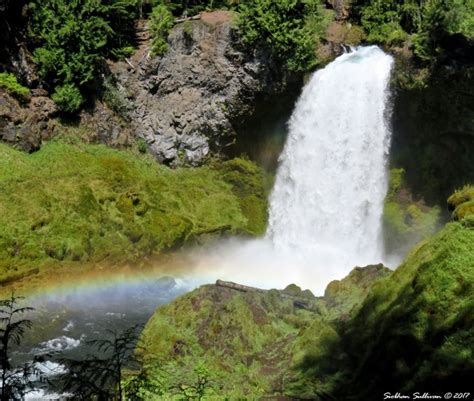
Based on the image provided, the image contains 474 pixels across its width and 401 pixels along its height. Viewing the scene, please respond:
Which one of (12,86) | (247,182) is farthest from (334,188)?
(12,86)

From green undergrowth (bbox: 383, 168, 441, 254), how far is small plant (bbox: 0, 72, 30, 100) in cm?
1966

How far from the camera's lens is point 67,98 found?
27203 mm

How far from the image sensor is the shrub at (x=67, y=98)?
27125 millimetres

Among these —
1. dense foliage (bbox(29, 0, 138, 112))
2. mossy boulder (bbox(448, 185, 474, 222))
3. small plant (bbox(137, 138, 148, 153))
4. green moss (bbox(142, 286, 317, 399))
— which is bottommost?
green moss (bbox(142, 286, 317, 399))

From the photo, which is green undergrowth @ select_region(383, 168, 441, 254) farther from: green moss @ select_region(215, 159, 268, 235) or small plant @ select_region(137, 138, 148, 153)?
small plant @ select_region(137, 138, 148, 153)

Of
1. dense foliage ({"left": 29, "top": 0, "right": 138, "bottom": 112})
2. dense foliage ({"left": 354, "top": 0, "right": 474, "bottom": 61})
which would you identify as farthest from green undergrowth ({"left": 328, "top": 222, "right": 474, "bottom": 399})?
dense foliage ({"left": 29, "top": 0, "right": 138, "bottom": 112})

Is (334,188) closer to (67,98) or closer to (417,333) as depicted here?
(67,98)

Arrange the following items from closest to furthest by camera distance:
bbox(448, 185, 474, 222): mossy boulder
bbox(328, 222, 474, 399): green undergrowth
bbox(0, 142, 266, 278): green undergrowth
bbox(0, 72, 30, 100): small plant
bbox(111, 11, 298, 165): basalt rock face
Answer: bbox(328, 222, 474, 399): green undergrowth < bbox(448, 185, 474, 222): mossy boulder < bbox(0, 142, 266, 278): green undergrowth < bbox(0, 72, 30, 100): small plant < bbox(111, 11, 298, 165): basalt rock face

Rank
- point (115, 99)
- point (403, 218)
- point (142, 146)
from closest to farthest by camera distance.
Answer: point (403, 218)
point (142, 146)
point (115, 99)

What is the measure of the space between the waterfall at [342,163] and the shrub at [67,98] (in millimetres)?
12384

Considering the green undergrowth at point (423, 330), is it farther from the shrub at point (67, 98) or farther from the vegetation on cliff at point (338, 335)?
the shrub at point (67, 98)

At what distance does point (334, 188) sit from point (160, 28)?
555 inches

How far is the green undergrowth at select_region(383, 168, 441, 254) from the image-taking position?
24.5 metres

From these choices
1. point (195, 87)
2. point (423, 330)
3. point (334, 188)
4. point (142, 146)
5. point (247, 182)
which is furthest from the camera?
point (142, 146)
